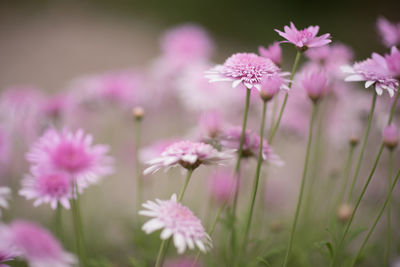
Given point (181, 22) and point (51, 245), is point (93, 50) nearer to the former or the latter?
point (181, 22)

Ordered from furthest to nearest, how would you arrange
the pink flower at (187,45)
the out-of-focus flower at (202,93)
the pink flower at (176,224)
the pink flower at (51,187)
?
1. the pink flower at (187,45)
2. the out-of-focus flower at (202,93)
3. the pink flower at (51,187)
4. the pink flower at (176,224)

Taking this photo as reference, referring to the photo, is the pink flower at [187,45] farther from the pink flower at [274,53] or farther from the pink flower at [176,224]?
the pink flower at [176,224]

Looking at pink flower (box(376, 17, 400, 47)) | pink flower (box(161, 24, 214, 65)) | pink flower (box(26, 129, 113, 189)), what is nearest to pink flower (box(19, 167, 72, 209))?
pink flower (box(26, 129, 113, 189))

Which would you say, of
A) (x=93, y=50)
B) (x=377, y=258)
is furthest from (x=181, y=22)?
(x=377, y=258)

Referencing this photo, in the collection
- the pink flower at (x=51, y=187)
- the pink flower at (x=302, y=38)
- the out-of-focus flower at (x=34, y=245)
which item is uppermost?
the pink flower at (x=302, y=38)

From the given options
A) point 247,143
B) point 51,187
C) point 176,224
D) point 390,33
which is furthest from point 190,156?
point 390,33

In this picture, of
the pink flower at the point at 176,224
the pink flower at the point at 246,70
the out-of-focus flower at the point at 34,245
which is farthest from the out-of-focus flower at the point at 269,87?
the out-of-focus flower at the point at 34,245
